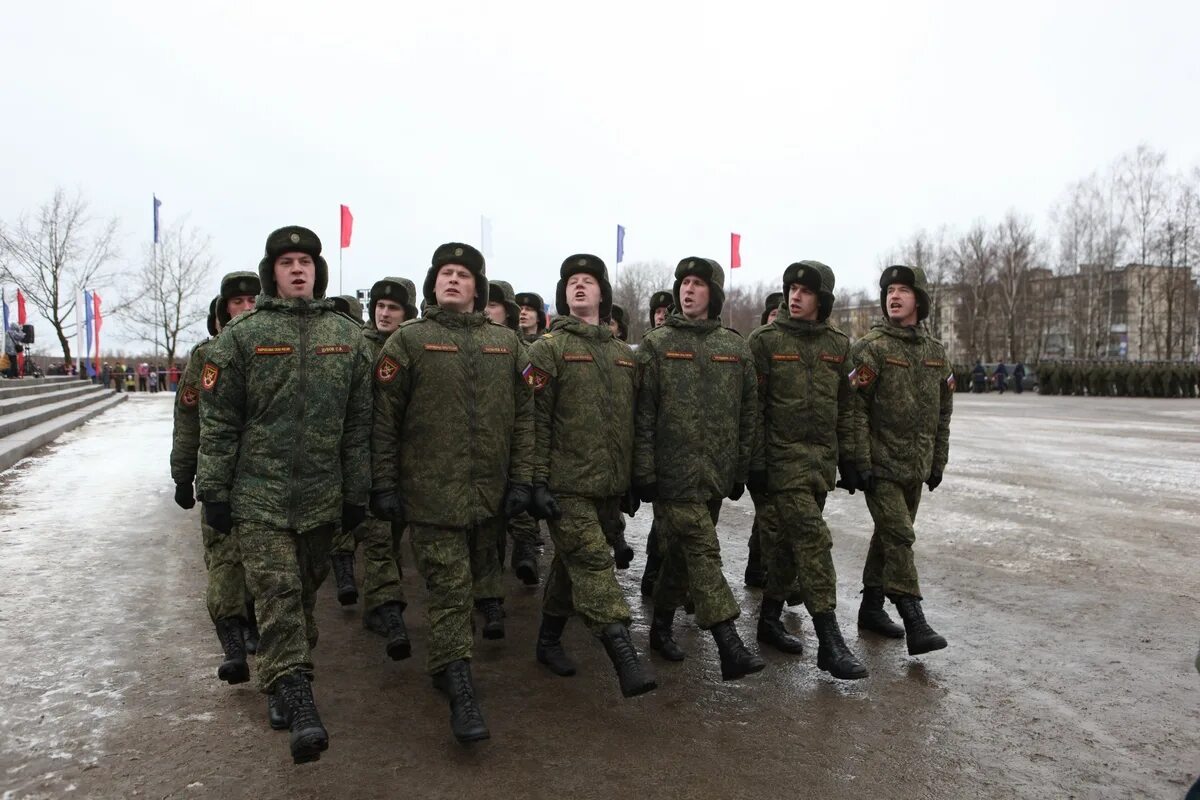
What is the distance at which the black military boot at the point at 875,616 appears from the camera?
508 centimetres

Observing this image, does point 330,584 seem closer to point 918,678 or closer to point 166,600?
point 166,600

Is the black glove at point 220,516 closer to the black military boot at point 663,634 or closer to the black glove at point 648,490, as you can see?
the black glove at point 648,490

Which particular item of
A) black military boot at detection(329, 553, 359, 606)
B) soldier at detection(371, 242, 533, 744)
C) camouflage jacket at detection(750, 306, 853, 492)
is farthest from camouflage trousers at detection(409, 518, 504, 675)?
black military boot at detection(329, 553, 359, 606)

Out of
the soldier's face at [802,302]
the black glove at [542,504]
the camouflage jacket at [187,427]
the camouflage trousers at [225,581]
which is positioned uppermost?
the soldier's face at [802,302]

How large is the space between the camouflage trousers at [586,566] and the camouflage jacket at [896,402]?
1.71 metres

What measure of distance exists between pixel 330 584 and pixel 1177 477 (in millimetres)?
11067

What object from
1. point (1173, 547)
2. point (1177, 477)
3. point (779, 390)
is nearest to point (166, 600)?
point (779, 390)

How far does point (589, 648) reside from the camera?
4.92 metres

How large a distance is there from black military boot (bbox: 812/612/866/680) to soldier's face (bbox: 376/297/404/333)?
3.87 m

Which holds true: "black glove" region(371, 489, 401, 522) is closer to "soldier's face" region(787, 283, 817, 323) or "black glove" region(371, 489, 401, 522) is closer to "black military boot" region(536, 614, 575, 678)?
"black military boot" region(536, 614, 575, 678)

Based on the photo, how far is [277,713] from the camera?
3.54 m

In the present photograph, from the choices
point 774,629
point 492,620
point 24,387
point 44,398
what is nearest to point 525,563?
point 492,620

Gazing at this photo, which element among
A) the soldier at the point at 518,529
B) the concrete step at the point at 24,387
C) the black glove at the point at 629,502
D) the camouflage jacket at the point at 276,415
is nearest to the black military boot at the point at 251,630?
the camouflage jacket at the point at 276,415

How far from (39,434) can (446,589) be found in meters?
14.6
